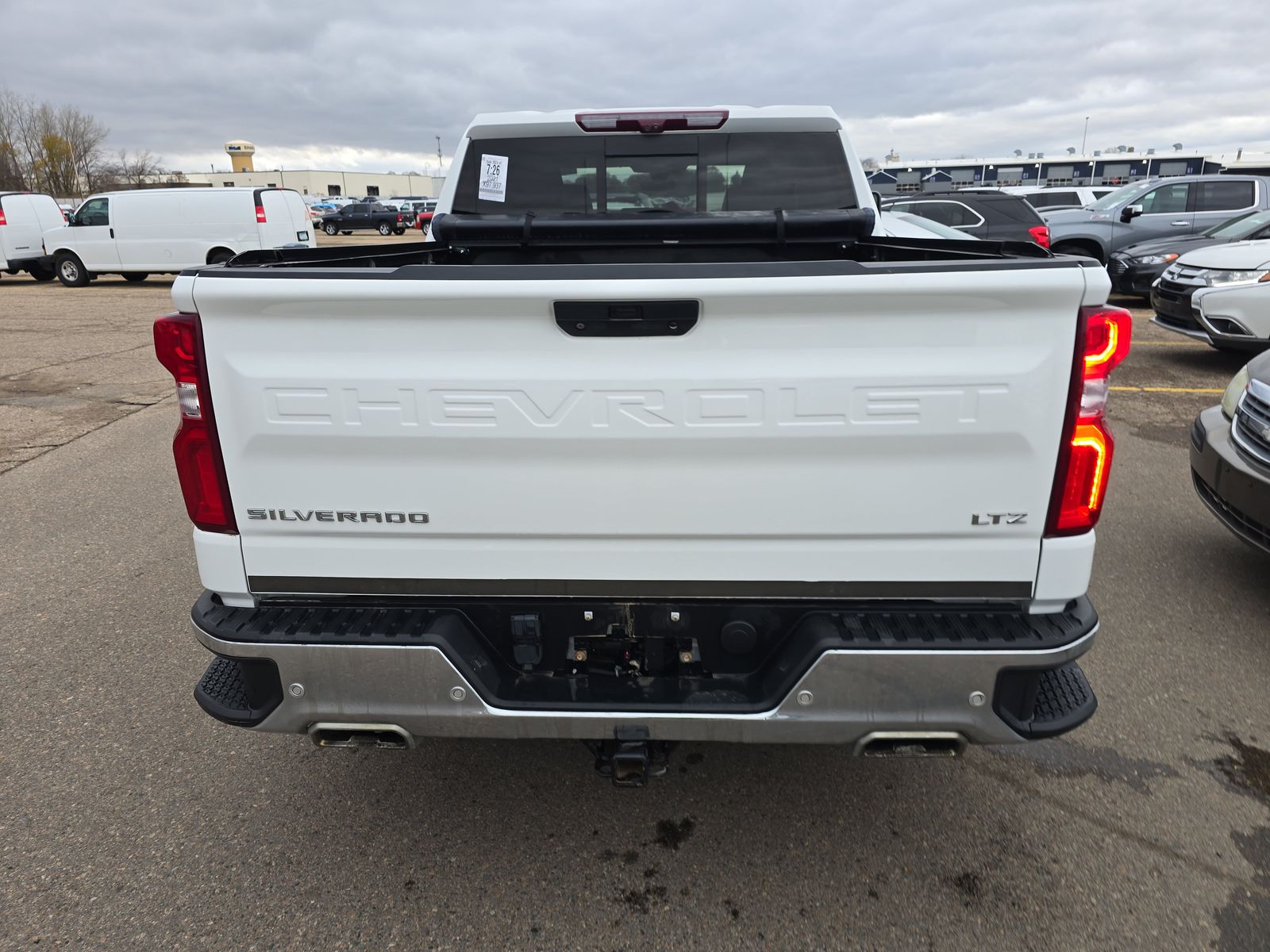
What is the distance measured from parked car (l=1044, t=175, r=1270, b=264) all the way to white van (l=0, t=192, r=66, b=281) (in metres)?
22.0

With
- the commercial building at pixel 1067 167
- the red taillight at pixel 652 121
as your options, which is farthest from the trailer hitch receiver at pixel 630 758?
the commercial building at pixel 1067 167

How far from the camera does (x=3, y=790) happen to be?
2.84 meters

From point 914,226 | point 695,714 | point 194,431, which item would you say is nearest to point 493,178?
point 194,431

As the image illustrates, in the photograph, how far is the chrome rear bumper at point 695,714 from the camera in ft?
6.59

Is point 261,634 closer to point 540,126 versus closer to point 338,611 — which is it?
point 338,611

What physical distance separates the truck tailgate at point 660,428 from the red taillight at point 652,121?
7.34ft

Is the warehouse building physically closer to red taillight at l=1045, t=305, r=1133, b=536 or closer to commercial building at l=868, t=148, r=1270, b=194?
commercial building at l=868, t=148, r=1270, b=194

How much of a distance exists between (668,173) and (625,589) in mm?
2590

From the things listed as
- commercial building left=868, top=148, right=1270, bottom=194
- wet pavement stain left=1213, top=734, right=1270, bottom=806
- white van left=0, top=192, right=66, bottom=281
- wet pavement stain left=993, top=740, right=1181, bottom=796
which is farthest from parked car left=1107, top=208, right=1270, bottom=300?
commercial building left=868, top=148, right=1270, bottom=194

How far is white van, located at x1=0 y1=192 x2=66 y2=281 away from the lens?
19.6 m

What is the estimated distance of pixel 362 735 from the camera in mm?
2211

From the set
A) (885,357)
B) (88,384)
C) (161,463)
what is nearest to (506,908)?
(885,357)

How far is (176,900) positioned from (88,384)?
8798 millimetres

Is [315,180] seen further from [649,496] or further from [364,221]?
[649,496]
